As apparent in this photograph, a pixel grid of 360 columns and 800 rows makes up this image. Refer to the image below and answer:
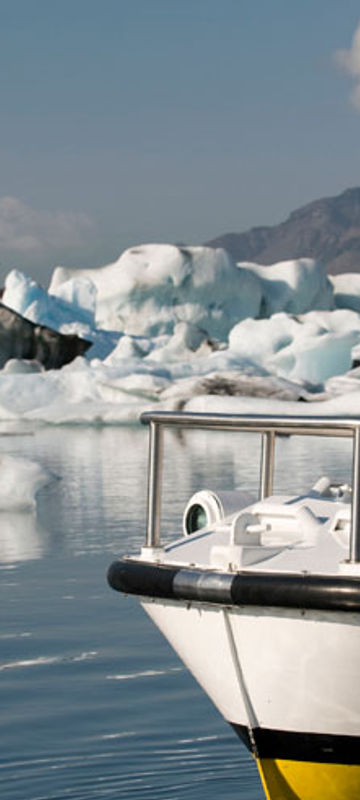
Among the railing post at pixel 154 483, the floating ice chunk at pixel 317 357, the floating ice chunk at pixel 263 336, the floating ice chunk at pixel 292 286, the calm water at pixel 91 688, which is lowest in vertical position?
the calm water at pixel 91 688

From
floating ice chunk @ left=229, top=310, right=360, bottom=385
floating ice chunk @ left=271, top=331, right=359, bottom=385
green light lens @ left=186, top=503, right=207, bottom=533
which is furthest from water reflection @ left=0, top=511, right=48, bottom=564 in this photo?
floating ice chunk @ left=271, top=331, right=359, bottom=385

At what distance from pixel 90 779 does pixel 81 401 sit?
27.3m

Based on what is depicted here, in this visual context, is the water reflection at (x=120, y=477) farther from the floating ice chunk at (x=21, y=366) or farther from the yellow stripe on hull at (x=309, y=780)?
the floating ice chunk at (x=21, y=366)

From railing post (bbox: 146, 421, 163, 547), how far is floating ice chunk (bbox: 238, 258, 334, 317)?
45853 millimetres

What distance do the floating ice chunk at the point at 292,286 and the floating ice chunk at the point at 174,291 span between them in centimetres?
126

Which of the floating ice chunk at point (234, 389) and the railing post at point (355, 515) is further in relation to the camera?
the floating ice chunk at point (234, 389)

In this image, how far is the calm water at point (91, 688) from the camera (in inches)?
173

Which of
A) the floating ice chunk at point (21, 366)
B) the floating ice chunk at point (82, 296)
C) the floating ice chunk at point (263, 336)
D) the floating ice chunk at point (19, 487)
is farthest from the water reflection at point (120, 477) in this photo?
the floating ice chunk at point (82, 296)

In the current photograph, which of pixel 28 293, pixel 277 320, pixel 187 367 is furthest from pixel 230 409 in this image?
pixel 28 293

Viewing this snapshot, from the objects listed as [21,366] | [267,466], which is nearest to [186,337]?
[21,366]

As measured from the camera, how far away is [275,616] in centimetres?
379

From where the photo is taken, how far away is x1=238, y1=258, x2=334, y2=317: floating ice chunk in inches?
1976

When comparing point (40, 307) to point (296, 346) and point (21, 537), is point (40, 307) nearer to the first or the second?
point (296, 346)

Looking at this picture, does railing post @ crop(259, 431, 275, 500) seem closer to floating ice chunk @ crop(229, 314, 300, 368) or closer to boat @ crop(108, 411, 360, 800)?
boat @ crop(108, 411, 360, 800)
